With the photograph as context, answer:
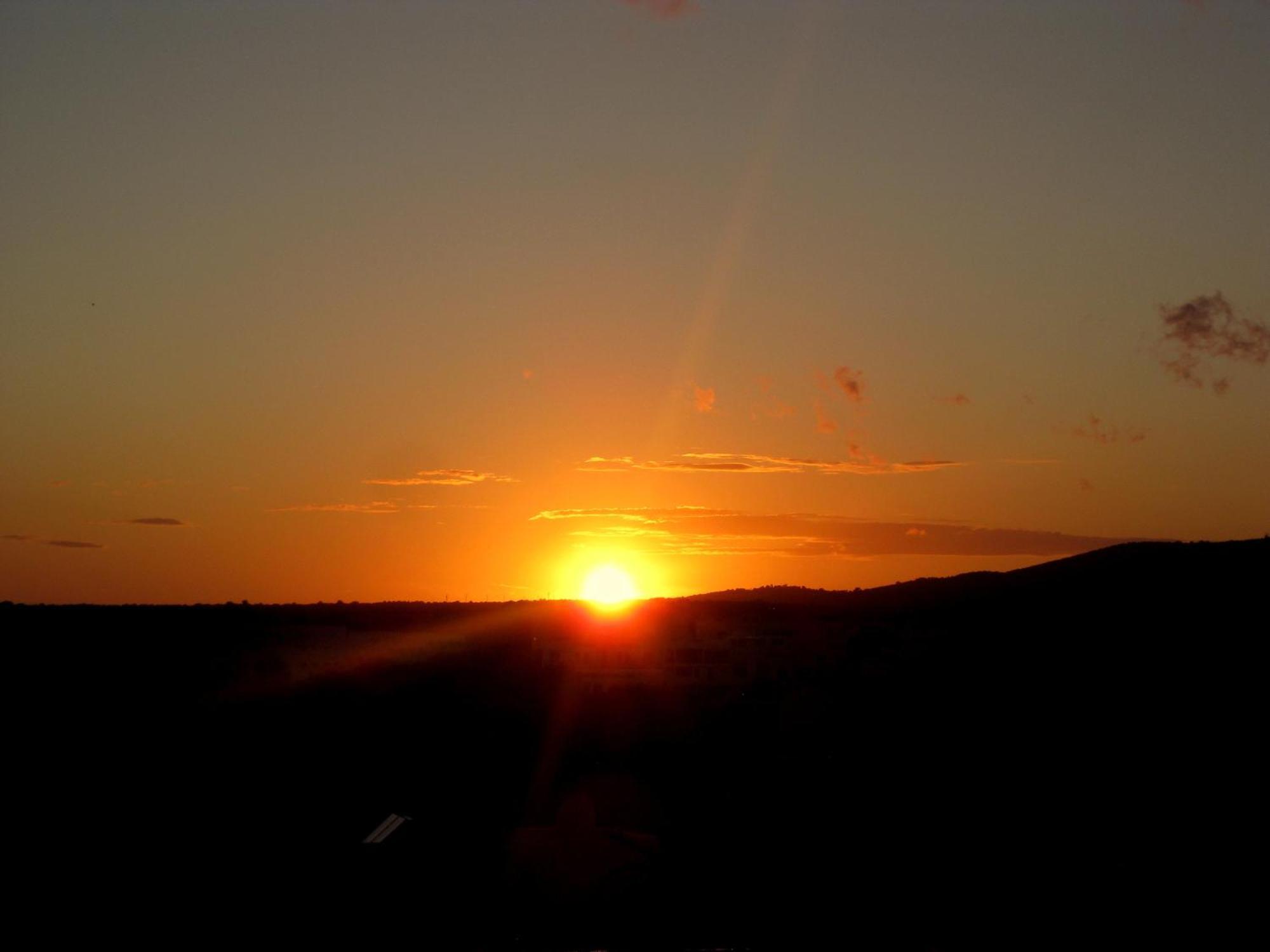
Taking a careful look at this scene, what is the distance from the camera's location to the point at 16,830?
111 feet

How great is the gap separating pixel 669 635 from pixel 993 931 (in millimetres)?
64486

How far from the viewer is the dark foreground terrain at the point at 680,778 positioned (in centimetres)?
2238

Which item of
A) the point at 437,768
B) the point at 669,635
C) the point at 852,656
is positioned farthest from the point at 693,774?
the point at 669,635

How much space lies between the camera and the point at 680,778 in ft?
135

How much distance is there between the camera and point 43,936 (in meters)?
23.2

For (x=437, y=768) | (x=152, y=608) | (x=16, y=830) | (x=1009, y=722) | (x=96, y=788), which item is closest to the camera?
(x=16, y=830)

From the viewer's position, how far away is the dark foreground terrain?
73.4 feet

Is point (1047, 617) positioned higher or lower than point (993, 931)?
higher

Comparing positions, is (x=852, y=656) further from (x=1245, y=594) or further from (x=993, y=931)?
(x=993, y=931)

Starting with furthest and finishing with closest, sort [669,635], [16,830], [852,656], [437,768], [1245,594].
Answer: [669,635] < [852,656] < [1245,594] < [437,768] < [16,830]

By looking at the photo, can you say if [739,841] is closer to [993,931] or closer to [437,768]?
[993,931]

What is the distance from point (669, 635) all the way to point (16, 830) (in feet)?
187

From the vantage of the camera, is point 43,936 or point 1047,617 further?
point 1047,617

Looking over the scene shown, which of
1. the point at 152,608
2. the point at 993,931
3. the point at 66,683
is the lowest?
the point at 993,931
